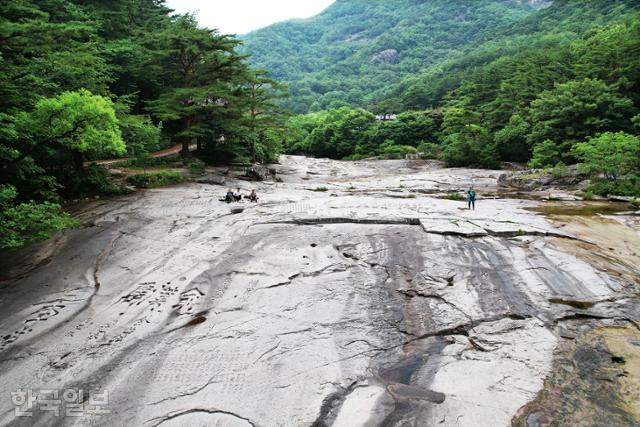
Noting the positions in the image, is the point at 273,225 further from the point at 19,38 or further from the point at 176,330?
the point at 19,38

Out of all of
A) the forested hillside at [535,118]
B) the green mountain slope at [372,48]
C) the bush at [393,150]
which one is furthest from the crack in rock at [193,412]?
the green mountain slope at [372,48]

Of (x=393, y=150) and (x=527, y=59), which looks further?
(x=393, y=150)

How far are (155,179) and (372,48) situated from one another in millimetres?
152416

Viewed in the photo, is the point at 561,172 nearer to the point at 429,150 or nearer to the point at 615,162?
the point at 615,162

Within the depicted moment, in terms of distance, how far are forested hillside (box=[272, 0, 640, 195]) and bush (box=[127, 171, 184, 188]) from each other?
1337 cm

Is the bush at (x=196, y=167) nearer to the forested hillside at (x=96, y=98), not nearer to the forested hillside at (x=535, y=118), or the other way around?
the forested hillside at (x=96, y=98)

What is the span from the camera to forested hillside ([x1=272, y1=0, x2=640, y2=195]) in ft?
90.9

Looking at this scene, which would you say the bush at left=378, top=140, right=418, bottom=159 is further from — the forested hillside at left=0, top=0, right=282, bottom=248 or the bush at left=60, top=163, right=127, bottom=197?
the bush at left=60, top=163, right=127, bottom=197

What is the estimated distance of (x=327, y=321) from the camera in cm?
812

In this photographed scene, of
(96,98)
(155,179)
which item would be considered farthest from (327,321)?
(155,179)

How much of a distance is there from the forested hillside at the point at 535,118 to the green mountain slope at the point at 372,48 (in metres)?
47.1

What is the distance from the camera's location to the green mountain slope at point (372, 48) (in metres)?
129

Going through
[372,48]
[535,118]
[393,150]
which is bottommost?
[393,150]

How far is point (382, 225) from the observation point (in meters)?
13.2
